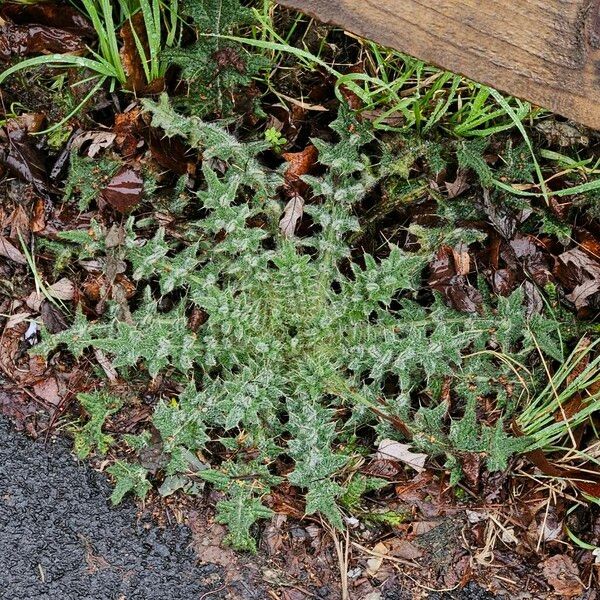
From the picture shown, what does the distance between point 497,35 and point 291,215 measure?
0.96 metres

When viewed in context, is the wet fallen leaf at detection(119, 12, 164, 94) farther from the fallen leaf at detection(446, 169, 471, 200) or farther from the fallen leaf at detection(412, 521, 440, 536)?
the fallen leaf at detection(412, 521, 440, 536)

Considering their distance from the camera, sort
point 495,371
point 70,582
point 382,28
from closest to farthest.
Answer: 1. point 382,28
2. point 70,582
3. point 495,371

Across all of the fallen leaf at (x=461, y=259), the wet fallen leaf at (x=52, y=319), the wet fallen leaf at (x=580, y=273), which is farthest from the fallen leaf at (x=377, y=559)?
the wet fallen leaf at (x=52, y=319)

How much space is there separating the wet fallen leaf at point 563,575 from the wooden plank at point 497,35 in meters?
1.48

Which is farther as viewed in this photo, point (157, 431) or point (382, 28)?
point (157, 431)

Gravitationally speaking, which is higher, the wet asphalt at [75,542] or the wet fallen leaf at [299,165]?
the wet fallen leaf at [299,165]

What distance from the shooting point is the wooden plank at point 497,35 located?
1884 mm

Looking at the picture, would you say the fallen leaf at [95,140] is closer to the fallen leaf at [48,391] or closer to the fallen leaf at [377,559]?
the fallen leaf at [48,391]

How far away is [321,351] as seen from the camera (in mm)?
2555

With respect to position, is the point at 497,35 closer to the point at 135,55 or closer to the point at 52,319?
the point at 135,55

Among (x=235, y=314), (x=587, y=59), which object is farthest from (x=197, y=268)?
(x=587, y=59)

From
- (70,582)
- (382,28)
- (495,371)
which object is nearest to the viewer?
(382,28)

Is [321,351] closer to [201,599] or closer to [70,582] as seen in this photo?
[201,599]

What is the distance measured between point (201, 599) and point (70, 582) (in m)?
0.40
